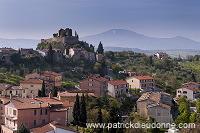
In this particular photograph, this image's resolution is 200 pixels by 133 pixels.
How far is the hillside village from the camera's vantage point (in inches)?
1555

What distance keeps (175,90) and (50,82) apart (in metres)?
35.6

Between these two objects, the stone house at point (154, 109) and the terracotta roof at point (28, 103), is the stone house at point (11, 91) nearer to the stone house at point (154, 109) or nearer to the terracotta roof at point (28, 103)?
the terracotta roof at point (28, 103)

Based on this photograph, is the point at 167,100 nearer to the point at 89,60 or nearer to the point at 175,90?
the point at 175,90

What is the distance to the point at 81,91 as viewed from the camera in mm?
64875

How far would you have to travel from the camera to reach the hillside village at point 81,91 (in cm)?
3950

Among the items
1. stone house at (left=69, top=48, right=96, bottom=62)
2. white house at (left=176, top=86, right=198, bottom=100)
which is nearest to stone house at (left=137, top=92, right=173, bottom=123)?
→ white house at (left=176, top=86, right=198, bottom=100)

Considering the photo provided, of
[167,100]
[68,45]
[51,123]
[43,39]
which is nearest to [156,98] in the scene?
[167,100]

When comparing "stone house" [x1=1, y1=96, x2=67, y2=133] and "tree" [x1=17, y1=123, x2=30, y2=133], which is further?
"stone house" [x1=1, y1=96, x2=67, y2=133]

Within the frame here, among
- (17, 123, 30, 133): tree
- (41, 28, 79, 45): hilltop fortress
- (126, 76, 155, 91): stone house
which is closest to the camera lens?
(17, 123, 30, 133): tree

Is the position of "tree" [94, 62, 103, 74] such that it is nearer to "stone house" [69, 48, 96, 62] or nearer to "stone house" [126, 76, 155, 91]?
"stone house" [69, 48, 96, 62]

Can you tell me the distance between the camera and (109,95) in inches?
2650

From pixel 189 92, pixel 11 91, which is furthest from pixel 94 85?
pixel 189 92

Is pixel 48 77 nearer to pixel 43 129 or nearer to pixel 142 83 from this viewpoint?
pixel 142 83

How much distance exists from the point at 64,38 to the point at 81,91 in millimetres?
50703
